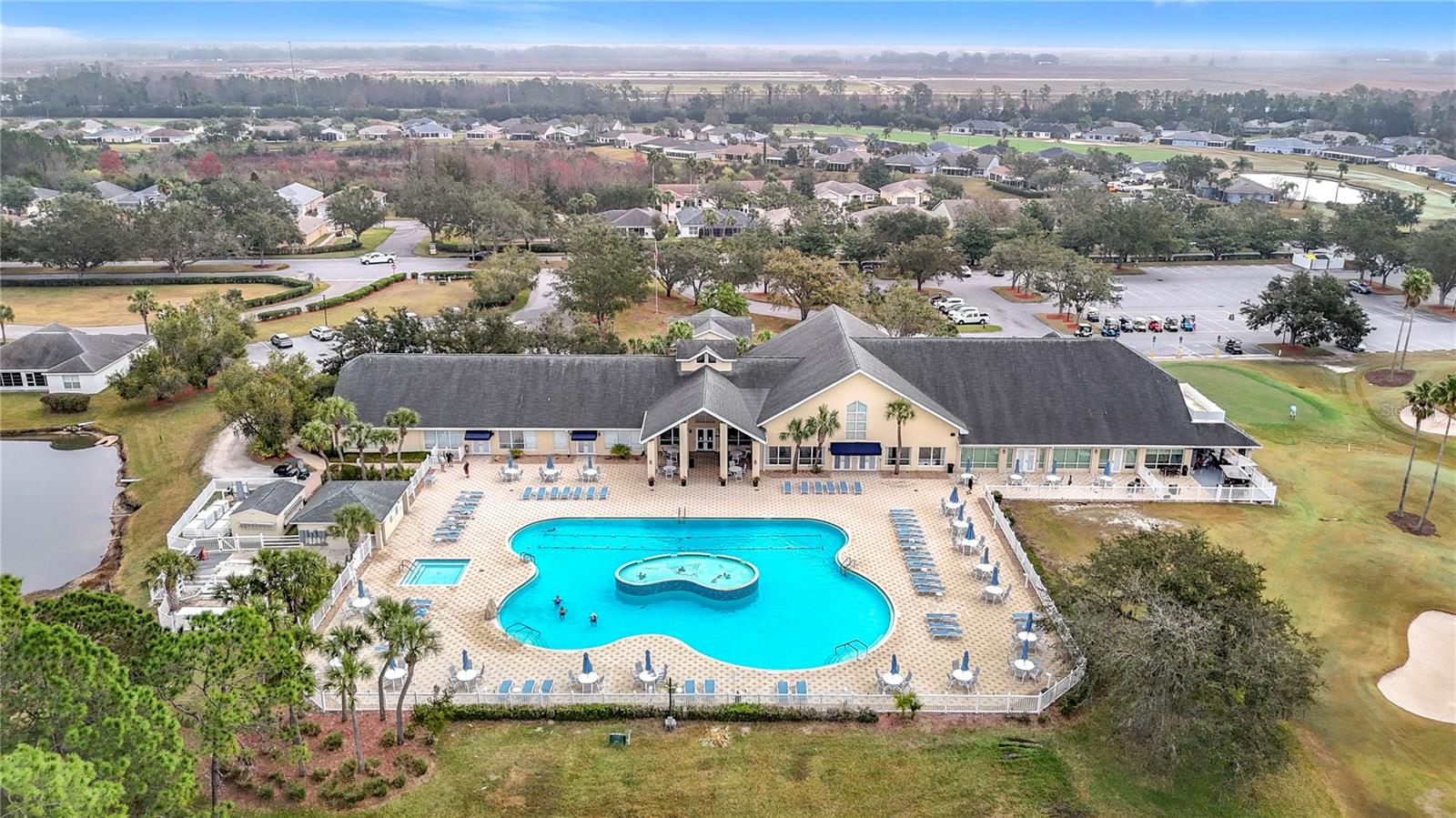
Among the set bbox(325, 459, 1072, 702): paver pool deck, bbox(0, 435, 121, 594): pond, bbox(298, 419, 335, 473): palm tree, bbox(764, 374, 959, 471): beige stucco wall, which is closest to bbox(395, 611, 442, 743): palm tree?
bbox(325, 459, 1072, 702): paver pool deck

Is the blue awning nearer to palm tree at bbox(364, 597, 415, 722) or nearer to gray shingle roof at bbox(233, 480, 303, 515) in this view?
gray shingle roof at bbox(233, 480, 303, 515)

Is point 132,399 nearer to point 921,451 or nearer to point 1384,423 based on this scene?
point 921,451

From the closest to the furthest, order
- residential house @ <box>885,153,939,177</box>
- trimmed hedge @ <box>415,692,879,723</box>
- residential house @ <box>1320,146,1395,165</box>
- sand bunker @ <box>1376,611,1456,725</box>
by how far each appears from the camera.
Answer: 1. trimmed hedge @ <box>415,692,879,723</box>
2. sand bunker @ <box>1376,611,1456,725</box>
3. residential house @ <box>885,153,939,177</box>
4. residential house @ <box>1320,146,1395,165</box>

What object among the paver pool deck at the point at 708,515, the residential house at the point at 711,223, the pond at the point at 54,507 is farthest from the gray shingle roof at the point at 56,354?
the residential house at the point at 711,223

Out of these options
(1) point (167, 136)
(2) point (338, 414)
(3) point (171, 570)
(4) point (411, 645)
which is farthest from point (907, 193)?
(1) point (167, 136)

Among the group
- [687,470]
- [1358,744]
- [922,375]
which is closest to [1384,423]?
[922,375]

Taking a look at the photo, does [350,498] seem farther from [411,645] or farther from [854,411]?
[854,411]

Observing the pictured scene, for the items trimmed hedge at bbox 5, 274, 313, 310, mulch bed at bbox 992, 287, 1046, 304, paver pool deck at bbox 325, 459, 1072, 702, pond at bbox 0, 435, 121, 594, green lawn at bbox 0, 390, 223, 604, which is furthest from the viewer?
trimmed hedge at bbox 5, 274, 313, 310
